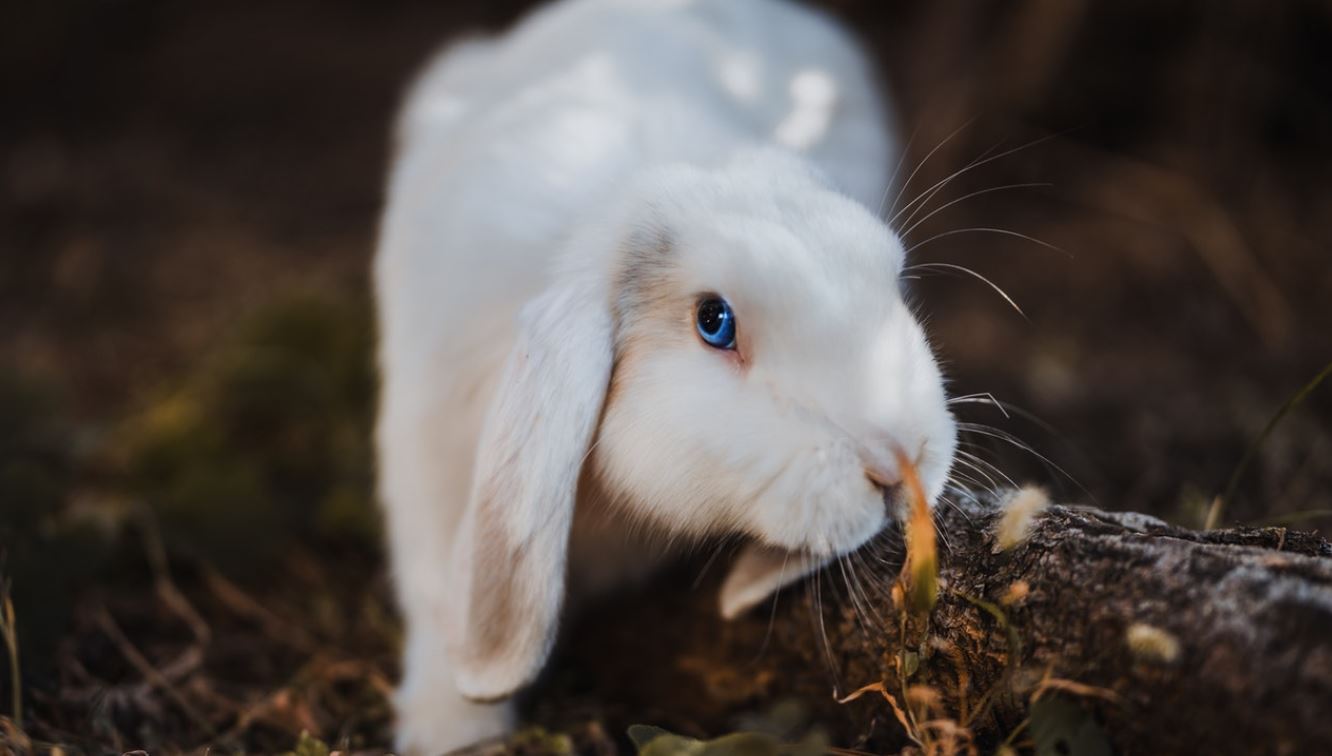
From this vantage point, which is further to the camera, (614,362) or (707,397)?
(614,362)

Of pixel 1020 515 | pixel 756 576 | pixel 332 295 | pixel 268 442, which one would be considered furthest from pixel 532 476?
pixel 332 295

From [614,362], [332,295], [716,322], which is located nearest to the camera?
[716,322]

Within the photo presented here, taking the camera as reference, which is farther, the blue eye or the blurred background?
the blurred background

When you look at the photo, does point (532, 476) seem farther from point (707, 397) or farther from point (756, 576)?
point (756, 576)

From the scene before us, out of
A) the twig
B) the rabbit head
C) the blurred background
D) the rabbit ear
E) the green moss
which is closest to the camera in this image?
the rabbit head

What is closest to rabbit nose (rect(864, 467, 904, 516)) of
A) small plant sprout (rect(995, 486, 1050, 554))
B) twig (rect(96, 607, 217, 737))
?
small plant sprout (rect(995, 486, 1050, 554))

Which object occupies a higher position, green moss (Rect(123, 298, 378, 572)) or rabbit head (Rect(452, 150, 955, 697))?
rabbit head (Rect(452, 150, 955, 697))

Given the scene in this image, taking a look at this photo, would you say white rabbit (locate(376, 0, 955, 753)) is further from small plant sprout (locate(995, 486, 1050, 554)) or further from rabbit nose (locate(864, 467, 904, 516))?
small plant sprout (locate(995, 486, 1050, 554))

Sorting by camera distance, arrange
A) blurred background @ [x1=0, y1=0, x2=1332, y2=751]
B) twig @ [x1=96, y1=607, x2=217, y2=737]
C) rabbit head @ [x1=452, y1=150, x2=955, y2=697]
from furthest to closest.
→ blurred background @ [x1=0, y1=0, x2=1332, y2=751]
twig @ [x1=96, y1=607, x2=217, y2=737]
rabbit head @ [x1=452, y1=150, x2=955, y2=697]
